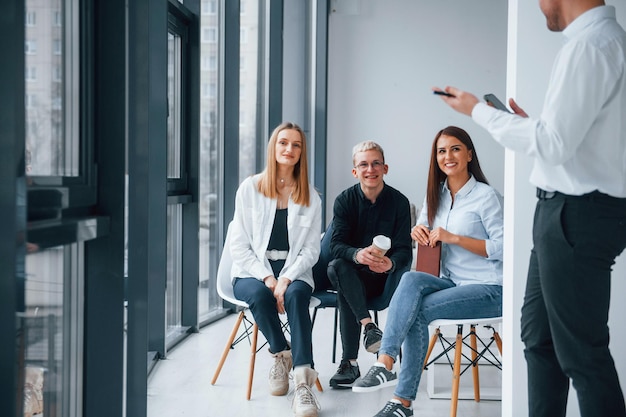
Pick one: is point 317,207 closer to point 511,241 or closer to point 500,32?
point 511,241

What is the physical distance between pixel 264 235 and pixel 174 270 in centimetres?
107

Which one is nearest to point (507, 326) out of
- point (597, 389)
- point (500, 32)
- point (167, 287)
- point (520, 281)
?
point (520, 281)

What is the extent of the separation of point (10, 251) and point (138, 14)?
1.32 metres

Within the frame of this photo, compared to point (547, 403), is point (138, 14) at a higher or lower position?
higher

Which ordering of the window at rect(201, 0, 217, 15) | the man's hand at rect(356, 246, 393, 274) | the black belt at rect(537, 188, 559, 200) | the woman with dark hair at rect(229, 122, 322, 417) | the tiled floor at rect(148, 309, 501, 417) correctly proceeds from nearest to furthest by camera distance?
the black belt at rect(537, 188, 559, 200), the tiled floor at rect(148, 309, 501, 417), the woman with dark hair at rect(229, 122, 322, 417), the man's hand at rect(356, 246, 393, 274), the window at rect(201, 0, 217, 15)

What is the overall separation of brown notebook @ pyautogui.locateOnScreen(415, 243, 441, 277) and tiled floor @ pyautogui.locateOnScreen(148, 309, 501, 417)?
2.00ft

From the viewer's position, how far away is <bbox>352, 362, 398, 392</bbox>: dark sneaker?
2746 mm

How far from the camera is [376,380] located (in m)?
2.76

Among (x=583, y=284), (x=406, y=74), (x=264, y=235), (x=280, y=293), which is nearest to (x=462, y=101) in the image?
(x=583, y=284)

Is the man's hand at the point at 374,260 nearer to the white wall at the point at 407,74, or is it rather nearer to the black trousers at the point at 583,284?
the black trousers at the point at 583,284

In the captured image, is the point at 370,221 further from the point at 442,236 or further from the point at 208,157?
the point at 208,157

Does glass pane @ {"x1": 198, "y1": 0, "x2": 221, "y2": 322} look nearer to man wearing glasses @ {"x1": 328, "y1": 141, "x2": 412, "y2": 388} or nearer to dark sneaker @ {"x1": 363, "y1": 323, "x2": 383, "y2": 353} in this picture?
man wearing glasses @ {"x1": 328, "y1": 141, "x2": 412, "y2": 388}

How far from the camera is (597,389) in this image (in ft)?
6.07

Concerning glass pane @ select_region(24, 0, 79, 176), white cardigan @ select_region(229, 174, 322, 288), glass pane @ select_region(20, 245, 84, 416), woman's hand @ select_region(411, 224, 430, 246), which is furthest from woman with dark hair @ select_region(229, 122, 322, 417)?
glass pane @ select_region(24, 0, 79, 176)
